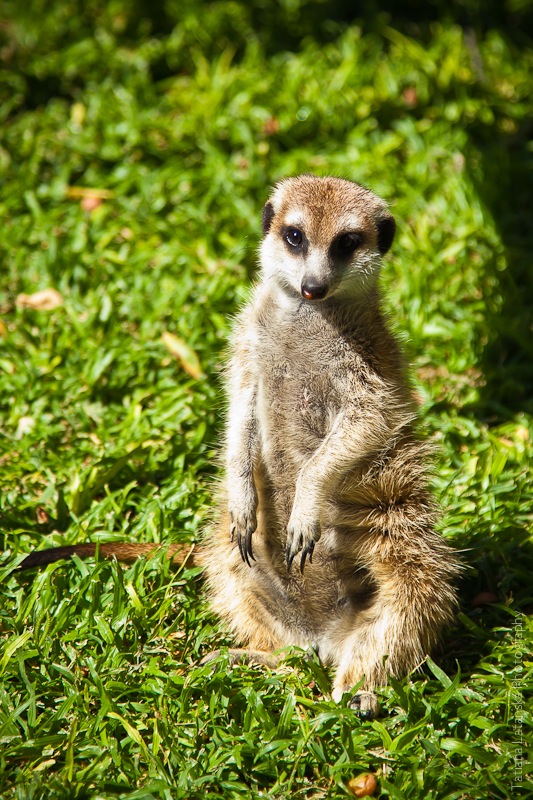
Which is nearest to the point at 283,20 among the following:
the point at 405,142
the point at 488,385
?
the point at 405,142

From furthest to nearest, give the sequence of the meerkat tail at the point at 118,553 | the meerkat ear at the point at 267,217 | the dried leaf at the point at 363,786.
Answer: the meerkat ear at the point at 267,217, the meerkat tail at the point at 118,553, the dried leaf at the point at 363,786

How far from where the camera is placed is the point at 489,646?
10.6 feet

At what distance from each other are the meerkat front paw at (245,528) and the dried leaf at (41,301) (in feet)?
6.92

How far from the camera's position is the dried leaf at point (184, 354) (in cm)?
437

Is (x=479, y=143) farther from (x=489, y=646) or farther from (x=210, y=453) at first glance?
(x=489, y=646)

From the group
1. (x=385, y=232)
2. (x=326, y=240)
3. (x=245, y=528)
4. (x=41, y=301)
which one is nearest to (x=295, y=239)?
(x=326, y=240)

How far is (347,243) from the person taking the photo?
3.17 meters

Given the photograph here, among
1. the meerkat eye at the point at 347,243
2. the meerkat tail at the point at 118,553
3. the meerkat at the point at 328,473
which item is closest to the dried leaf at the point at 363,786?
the meerkat at the point at 328,473

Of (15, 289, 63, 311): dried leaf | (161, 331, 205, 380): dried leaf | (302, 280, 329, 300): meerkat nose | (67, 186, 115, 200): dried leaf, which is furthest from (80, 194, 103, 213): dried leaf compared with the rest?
(302, 280, 329, 300): meerkat nose

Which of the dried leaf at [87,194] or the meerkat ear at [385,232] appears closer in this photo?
the meerkat ear at [385,232]

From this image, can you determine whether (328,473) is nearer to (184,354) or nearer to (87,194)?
(184,354)

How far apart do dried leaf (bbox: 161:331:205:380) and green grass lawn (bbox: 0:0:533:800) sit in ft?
0.08

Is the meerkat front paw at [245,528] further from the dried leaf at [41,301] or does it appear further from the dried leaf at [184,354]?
the dried leaf at [41,301]

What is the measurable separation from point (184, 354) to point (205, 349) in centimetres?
11
